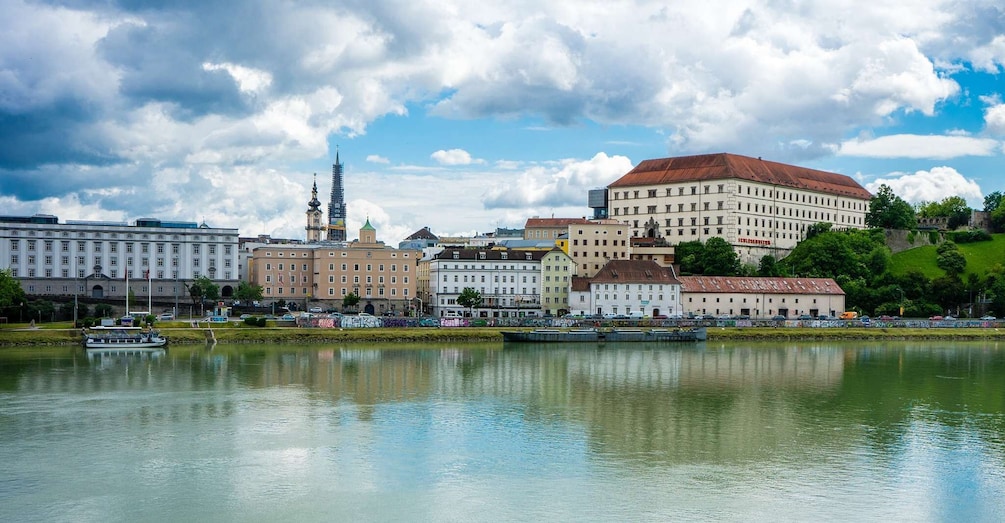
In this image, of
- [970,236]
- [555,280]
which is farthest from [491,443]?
[970,236]

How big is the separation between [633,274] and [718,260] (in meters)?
12.3

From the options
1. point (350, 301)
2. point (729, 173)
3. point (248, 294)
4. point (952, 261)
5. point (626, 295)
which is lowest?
point (350, 301)

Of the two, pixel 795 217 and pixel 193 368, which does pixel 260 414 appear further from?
pixel 795 217

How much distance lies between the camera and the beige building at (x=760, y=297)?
77.4 meters

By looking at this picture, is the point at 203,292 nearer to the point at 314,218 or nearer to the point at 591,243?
the point at 591,243

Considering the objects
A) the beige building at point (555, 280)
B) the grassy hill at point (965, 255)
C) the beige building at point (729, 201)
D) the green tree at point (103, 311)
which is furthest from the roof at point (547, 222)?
the green tree at point (103, 311)

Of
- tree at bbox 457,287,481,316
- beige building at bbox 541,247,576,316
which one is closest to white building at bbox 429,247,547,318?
beige building at bbox 541,247,576,316

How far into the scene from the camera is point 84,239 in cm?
7775

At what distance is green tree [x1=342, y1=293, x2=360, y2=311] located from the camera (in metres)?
76.2

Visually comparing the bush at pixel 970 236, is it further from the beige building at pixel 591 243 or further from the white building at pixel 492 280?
the white building at pixel 492 280

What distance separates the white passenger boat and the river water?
770 centimetres

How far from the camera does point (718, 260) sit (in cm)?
8531

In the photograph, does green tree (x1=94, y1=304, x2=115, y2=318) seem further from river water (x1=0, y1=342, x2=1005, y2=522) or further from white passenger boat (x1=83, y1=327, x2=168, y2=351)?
river water (x1=0, y1=342, x2=1005, y2=522)

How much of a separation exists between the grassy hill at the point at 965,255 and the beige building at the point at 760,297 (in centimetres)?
1117
